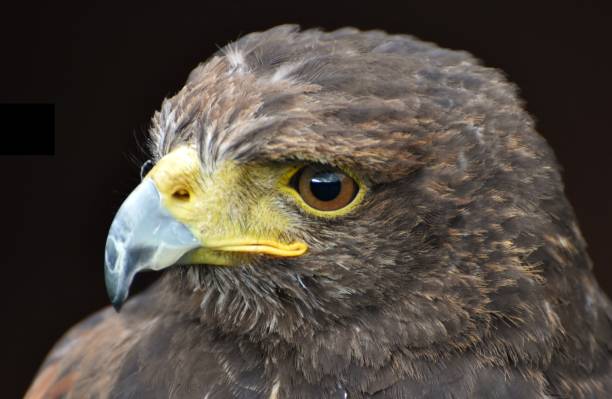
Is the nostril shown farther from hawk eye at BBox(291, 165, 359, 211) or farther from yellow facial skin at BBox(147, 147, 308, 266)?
hawk eye at BBox(291, 165, 359, 211)

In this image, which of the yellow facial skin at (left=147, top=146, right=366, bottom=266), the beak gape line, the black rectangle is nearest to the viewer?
the beak gape line

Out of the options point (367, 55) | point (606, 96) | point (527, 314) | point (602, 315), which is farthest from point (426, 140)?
point (606, 96)

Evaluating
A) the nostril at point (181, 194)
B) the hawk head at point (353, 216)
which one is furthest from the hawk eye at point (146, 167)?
the nostril at point (181, 194)

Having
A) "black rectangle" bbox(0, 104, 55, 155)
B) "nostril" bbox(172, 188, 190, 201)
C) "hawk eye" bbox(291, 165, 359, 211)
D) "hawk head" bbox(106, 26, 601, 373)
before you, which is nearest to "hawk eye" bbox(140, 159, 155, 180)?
"hawk head" bbox(106, 26, 601, 373)

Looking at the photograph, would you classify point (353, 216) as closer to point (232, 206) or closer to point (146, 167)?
point (232, 206)

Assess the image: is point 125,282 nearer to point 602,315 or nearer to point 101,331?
point 101,331

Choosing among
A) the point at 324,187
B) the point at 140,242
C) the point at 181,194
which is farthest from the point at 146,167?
the point at 324,187

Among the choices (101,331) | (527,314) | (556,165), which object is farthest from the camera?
(101,331)
